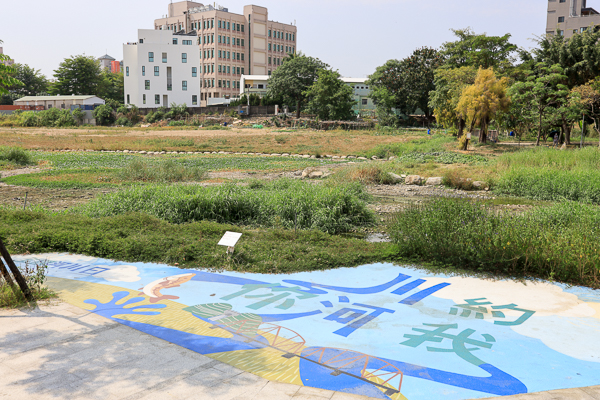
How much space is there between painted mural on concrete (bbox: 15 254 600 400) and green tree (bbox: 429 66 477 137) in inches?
1117

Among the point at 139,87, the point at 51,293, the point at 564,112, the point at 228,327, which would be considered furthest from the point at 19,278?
the point at 139,87

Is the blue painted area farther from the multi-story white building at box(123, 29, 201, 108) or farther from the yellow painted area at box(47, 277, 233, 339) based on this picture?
the multi-story white building at box(123, 29, 201, 108)

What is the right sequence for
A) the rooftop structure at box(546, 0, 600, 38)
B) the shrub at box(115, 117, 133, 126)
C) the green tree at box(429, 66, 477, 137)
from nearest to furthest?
1. the green tree at box(429, 66, 477, 137)
2. the shrub at box(115, 117, 133, 126)
3. the rooftop structure at box(546, 0, 600, 38)

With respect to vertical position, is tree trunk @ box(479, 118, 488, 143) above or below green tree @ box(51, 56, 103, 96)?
below

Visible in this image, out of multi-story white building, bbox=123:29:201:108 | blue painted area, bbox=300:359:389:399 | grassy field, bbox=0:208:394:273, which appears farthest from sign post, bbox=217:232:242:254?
A: multi-story white building, bbox=123:29:201:108

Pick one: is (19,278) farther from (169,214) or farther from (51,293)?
(169,214)

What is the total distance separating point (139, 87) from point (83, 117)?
1091 centimetres

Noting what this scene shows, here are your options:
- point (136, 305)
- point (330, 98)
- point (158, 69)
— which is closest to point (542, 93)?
point (136, 305)

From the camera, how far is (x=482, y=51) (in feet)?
139

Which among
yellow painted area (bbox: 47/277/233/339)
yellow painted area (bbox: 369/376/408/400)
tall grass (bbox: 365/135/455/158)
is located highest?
tall grass (bbox: 365/135/455/158)

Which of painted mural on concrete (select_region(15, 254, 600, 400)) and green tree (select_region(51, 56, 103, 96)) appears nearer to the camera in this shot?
painted mural on concrete (select_region(15, 254, 600, 400))

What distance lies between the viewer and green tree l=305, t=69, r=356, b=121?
58469mm

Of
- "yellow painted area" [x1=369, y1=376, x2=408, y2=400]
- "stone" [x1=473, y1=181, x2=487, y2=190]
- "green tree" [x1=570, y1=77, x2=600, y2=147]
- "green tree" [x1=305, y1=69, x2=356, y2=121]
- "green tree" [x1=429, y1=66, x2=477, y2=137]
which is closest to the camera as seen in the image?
"yellow painted area" [x1=369, y1=376, x2=408, y2=400]

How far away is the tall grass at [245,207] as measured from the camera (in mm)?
10648
